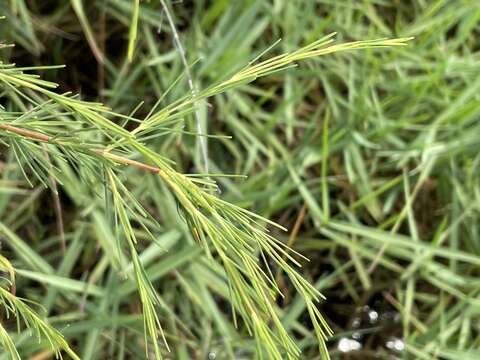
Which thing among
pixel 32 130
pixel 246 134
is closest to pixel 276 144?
pixel 246 134

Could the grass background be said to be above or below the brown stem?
below

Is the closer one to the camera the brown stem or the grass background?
the brown stem

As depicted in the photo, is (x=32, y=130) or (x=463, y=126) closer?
(x=32, y=130)

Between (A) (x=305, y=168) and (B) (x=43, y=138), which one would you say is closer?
(B) (x=43, y=138)

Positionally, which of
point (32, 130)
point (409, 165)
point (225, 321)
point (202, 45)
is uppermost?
point (32, 130)

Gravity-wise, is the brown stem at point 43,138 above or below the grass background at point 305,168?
above

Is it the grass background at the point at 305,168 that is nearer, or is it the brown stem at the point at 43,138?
the brown stem at the point at 43,138

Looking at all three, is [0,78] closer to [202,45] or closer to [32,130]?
[32,130]

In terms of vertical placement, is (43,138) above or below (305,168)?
above
